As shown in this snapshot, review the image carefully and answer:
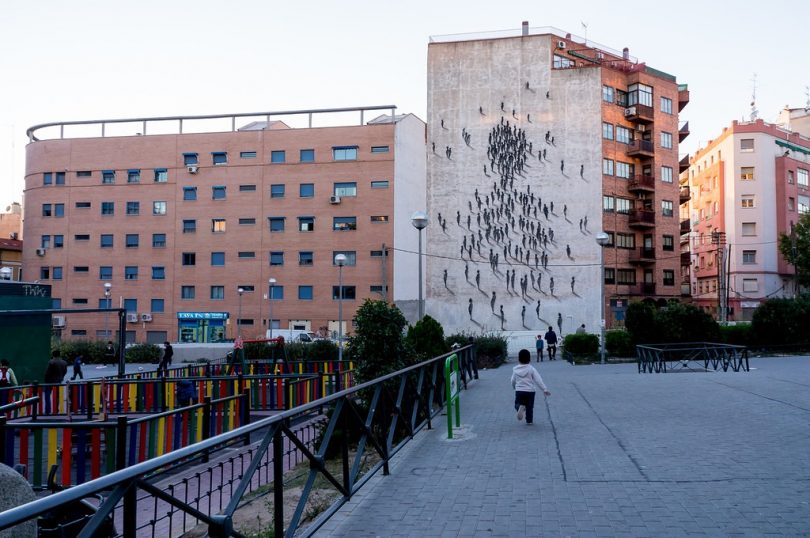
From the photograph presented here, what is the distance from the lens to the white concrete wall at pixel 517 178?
49062 mm

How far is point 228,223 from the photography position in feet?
180

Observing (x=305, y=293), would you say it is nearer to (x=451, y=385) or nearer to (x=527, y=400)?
(x=527, y=400)

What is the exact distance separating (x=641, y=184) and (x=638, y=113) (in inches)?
215

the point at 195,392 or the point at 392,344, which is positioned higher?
the point at 392,344

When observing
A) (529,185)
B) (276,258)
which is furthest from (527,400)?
(276,258)

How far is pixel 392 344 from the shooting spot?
10.4m

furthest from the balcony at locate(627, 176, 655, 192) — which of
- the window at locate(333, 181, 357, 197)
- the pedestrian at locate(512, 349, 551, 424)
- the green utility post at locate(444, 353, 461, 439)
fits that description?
the green utility post at locate(444, 353, 461, 439)

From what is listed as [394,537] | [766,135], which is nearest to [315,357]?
[394,537]

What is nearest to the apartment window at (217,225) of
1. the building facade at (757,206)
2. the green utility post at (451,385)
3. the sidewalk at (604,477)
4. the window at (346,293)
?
the window at (346,293)

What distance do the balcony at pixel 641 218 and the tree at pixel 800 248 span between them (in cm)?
1341

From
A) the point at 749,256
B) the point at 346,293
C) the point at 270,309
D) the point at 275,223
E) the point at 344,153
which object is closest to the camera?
the point at 270,309

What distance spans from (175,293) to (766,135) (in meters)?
55.3

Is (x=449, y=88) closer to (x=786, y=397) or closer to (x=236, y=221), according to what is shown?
(x=236, y=221)

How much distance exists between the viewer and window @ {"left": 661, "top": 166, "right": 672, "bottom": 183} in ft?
174
